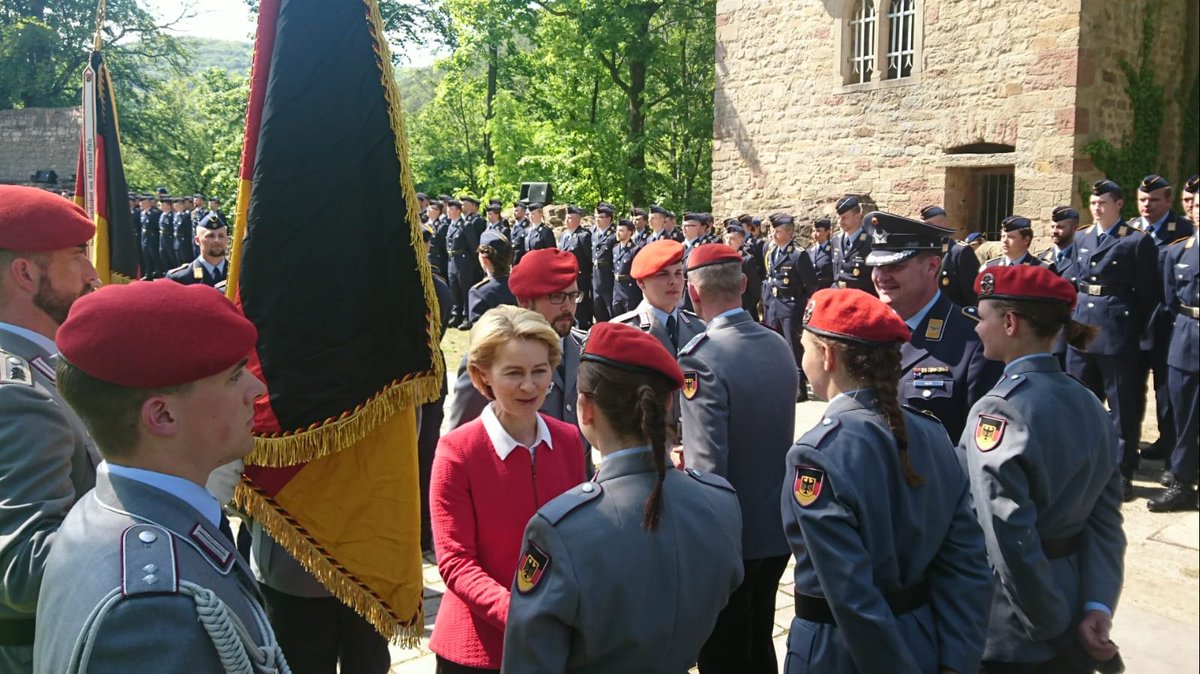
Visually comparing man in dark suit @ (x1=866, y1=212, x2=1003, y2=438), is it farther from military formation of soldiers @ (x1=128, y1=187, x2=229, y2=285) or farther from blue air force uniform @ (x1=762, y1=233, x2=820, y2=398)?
military formation of soldiers @ (x1=128, y1=187, x2=229, y2=285)

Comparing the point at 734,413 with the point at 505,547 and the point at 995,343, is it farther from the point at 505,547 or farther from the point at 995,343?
the point at 505,547

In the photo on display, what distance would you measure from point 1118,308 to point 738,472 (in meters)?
5.27

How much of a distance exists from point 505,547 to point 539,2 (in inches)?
1089

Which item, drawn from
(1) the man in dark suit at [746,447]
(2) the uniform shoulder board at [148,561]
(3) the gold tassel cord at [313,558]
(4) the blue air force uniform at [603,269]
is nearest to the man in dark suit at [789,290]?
(4) the blue air force uniform at [603,269]

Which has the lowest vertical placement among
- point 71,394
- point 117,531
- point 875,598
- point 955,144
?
point 875,598

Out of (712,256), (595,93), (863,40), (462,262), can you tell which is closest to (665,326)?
(712,256)

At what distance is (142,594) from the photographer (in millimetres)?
1444

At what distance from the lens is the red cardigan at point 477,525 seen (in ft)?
8.64

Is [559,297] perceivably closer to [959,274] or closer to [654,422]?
[654,422]

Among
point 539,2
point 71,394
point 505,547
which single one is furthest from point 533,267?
point 539,2

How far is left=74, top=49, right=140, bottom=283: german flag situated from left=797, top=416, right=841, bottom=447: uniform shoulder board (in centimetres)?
373

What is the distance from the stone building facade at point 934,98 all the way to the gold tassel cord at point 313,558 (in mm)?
13921

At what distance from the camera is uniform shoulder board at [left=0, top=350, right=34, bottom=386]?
2.29 metres

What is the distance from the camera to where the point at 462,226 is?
59.1 ft
